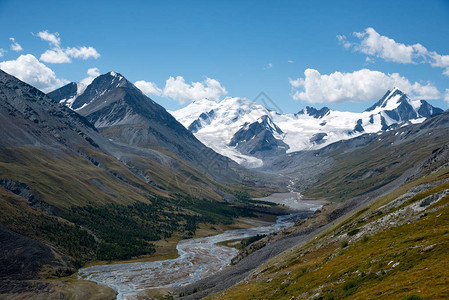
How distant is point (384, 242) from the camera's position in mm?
42219

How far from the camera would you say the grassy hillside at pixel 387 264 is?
26.7m

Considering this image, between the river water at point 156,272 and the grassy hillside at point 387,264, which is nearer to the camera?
the grassy hillside at point 387,264

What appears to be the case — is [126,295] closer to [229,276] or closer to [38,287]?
[38,287]

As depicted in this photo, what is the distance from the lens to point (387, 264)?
3322 centimetres

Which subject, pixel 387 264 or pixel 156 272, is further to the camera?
pixel 156 272

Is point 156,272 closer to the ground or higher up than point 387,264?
closer to the ground

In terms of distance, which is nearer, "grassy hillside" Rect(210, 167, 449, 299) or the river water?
"grassy hillside" Rect(210, 167, 449, 299)

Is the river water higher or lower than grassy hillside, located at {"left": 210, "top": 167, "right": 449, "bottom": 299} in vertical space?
lower

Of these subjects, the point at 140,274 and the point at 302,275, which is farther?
the point at 140,274

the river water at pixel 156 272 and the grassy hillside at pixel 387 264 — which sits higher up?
the grassy hillside at pixel 387 264

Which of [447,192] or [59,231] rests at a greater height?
[447,192]

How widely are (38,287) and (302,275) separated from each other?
93.8m

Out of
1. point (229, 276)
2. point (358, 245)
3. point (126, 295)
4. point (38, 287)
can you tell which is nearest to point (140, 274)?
point (126, 295)

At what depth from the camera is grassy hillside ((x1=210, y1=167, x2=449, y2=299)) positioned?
26.7m
